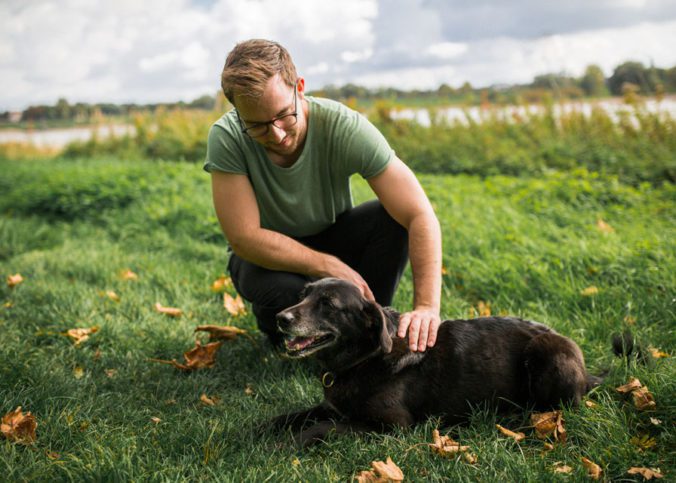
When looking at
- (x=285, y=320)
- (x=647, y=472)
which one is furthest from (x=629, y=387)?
(x=285, y=320)

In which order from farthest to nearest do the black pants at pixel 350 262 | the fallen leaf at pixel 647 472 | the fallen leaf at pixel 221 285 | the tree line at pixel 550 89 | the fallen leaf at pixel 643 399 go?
the tree line at pixel 550 89
the fallen leaf at pixel 221 285
the black pants at pixel 350 262
the fallen leaf at pixel 643 399
the fallen leaf at pixel 647 472

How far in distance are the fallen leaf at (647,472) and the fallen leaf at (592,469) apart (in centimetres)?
11

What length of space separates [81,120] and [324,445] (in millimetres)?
16732

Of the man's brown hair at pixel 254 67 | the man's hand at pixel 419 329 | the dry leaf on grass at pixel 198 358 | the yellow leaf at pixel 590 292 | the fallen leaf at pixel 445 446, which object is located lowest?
the fallen leaf at pixel 445 446

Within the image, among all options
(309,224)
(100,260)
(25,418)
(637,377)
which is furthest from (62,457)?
(100,260)

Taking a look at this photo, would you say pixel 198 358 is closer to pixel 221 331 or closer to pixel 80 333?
pixel 221 331

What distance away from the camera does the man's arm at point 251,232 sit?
319 cm

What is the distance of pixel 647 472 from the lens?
7.24 feet

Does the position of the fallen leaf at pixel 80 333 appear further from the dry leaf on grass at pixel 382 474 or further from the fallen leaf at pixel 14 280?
the dry leaf on grass at pixel 382 474

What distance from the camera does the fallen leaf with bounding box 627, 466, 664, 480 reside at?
2.19 meters

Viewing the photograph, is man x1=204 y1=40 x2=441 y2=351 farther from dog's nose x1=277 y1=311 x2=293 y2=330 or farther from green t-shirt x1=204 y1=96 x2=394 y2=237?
dog's nose x1=277 y1=311 x2=293 y2=330

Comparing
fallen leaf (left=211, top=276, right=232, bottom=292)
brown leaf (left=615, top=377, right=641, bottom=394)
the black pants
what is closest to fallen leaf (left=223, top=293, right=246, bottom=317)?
fallen leaf (left=211, top=276, right=232, bottom=292)

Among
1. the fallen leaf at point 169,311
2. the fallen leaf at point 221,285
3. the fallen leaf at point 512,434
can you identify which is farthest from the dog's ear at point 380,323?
the fallen leaf at point 221,285

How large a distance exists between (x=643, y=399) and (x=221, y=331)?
93.4 inches
